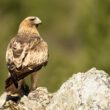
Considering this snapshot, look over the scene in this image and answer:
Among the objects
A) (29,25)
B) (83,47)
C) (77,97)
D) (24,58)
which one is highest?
(29,25)

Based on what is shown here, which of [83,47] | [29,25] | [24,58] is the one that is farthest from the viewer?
[83,47]

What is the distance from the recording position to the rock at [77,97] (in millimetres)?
13398

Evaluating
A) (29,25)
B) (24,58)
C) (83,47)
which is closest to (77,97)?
(24,58)

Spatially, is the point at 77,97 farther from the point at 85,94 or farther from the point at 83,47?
the point at 83,47

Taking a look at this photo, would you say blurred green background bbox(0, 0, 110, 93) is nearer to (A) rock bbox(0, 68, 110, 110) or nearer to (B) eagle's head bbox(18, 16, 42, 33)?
(B) eagle's head bbox(18, 16, 42, 33)

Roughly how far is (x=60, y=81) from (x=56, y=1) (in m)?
43.5

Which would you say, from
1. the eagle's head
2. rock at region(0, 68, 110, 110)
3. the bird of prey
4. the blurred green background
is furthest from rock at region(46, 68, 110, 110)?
the blurred green background

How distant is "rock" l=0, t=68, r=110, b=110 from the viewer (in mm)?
13398

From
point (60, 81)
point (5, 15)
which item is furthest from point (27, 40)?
point (5, 15)

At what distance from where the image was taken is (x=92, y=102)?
1338 cm

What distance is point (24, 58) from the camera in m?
14.8

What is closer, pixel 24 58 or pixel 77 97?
pixel 77 97

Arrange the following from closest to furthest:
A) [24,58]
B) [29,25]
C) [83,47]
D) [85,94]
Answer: [85,94]
[24,58]
[29,25]
[83,47]

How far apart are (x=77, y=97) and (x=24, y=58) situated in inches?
70.5
